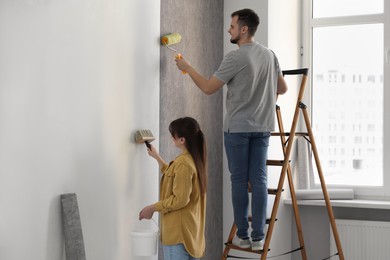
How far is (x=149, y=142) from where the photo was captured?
11.0 feet

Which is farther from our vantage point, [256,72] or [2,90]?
[256,72]

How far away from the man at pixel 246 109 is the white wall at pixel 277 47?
881 mm

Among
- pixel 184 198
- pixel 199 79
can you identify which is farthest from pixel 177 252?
pixel 199 79

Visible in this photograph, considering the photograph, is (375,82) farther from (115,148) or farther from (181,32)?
(115,148)

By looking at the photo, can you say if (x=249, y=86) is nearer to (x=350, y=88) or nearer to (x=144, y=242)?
(x=144, y=242)

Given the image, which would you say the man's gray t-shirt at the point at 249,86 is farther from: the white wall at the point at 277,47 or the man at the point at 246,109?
the white wall at the point at 277,47

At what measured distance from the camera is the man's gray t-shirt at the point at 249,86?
11.5ft

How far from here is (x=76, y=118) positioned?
8.91ft

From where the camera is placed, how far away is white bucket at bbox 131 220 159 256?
307 cm

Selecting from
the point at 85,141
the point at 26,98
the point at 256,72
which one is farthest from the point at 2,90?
the point at 256,72

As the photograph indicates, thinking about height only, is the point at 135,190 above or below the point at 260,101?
below

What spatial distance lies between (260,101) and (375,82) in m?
1.75

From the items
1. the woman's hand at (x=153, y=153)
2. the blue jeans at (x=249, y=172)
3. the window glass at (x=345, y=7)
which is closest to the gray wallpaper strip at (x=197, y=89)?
the woman's hand at (x=153, y=153)

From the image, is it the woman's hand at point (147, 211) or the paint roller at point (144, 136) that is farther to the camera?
the paint roller at point (144, 136)
